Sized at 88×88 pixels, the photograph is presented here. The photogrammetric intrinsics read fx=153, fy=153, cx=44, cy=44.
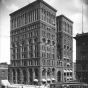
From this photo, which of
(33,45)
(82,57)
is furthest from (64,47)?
(82,57)

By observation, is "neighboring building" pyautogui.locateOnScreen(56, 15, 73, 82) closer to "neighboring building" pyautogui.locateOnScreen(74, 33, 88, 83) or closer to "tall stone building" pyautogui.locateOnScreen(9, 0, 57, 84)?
"tall stone building" pyautogui.locateOnScreen(9, 0, 57, 84)

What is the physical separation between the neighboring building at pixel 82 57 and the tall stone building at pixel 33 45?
23065 mm

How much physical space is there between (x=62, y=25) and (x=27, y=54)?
32052mm

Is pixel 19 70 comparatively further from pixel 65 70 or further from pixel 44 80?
pixel 65 70

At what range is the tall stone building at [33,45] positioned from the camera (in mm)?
75938

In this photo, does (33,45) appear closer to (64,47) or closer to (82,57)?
(64,47)

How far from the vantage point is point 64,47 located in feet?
322

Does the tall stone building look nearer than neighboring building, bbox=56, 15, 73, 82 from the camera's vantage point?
Yes

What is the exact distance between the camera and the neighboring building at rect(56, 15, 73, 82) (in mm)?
93875

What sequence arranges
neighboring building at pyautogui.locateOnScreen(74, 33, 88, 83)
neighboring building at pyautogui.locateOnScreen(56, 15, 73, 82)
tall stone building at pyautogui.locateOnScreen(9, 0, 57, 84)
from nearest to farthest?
neighboring building at pyautogui.locateOnScreen(74, 33, 88, 83) < tall stone building at pyautogui.locateOnScreen(9, 0, 57, 84) < neighboring building at pyautogui.locateOnScreen(56, 15, 73, 82)

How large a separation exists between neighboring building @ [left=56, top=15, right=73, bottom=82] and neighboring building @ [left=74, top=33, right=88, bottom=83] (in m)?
34.6

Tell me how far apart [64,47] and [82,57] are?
4268 cm

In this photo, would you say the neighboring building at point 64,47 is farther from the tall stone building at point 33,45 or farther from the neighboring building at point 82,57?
the neighboring building at point 82,57

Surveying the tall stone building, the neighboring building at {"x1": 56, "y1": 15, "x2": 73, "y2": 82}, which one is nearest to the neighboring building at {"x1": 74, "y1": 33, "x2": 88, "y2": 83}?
the tall stone building
